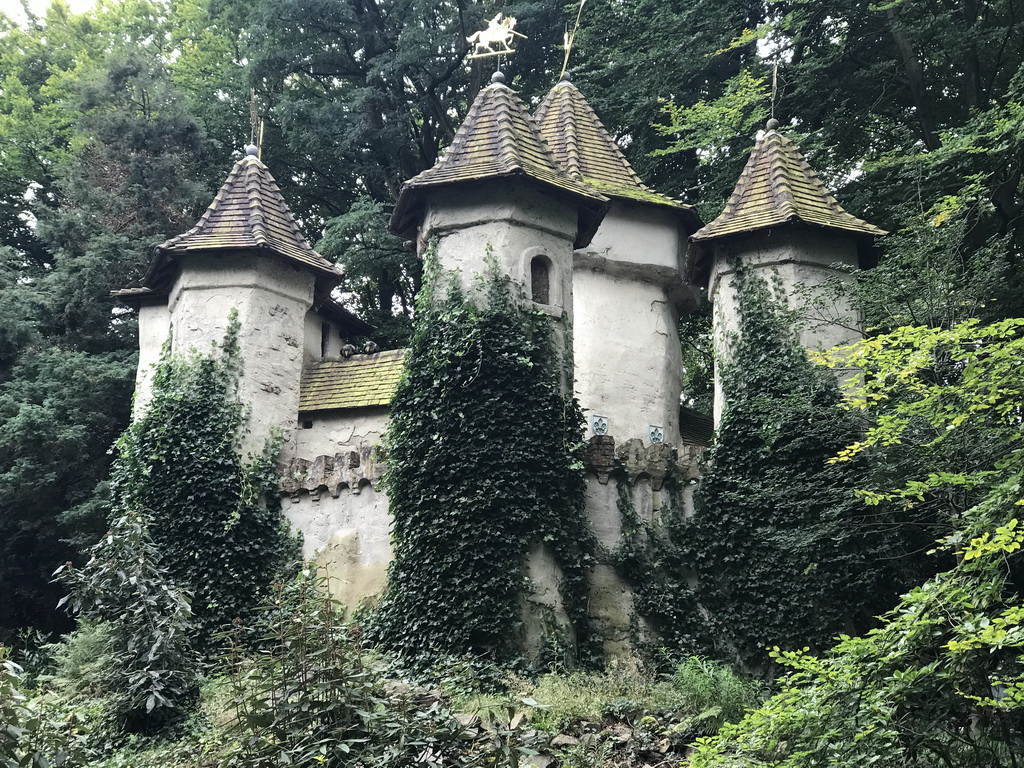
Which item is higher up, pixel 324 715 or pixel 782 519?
pixel 782 519

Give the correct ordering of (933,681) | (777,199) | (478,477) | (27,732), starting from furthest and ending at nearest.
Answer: (777,199) → (478,477) → (933,681) → (27,732)

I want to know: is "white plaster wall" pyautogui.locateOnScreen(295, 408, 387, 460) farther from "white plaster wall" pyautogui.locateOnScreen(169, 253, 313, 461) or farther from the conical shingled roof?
the conical shingled roof

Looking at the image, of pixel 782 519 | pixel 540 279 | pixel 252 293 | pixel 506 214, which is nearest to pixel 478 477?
pixel 540 279

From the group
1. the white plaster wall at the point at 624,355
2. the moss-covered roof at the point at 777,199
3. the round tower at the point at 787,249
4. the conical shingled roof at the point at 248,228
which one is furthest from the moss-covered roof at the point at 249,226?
the moss-covered roof at the point at 777,199

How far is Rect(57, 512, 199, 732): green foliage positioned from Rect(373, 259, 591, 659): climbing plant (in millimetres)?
2575

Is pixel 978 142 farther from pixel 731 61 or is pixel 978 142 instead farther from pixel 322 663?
pixel 322 663

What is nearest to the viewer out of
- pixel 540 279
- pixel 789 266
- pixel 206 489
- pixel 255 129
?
pixel 206 489

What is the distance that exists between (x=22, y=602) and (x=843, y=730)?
678 inches

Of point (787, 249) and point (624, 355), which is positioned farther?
point (624, 355)

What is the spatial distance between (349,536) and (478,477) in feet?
9.45

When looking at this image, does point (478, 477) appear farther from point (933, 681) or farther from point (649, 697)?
point (933, 681)

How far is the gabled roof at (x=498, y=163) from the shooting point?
1725 centimetres

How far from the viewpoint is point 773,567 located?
16.0 meters

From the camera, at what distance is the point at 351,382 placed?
19.6 meters
